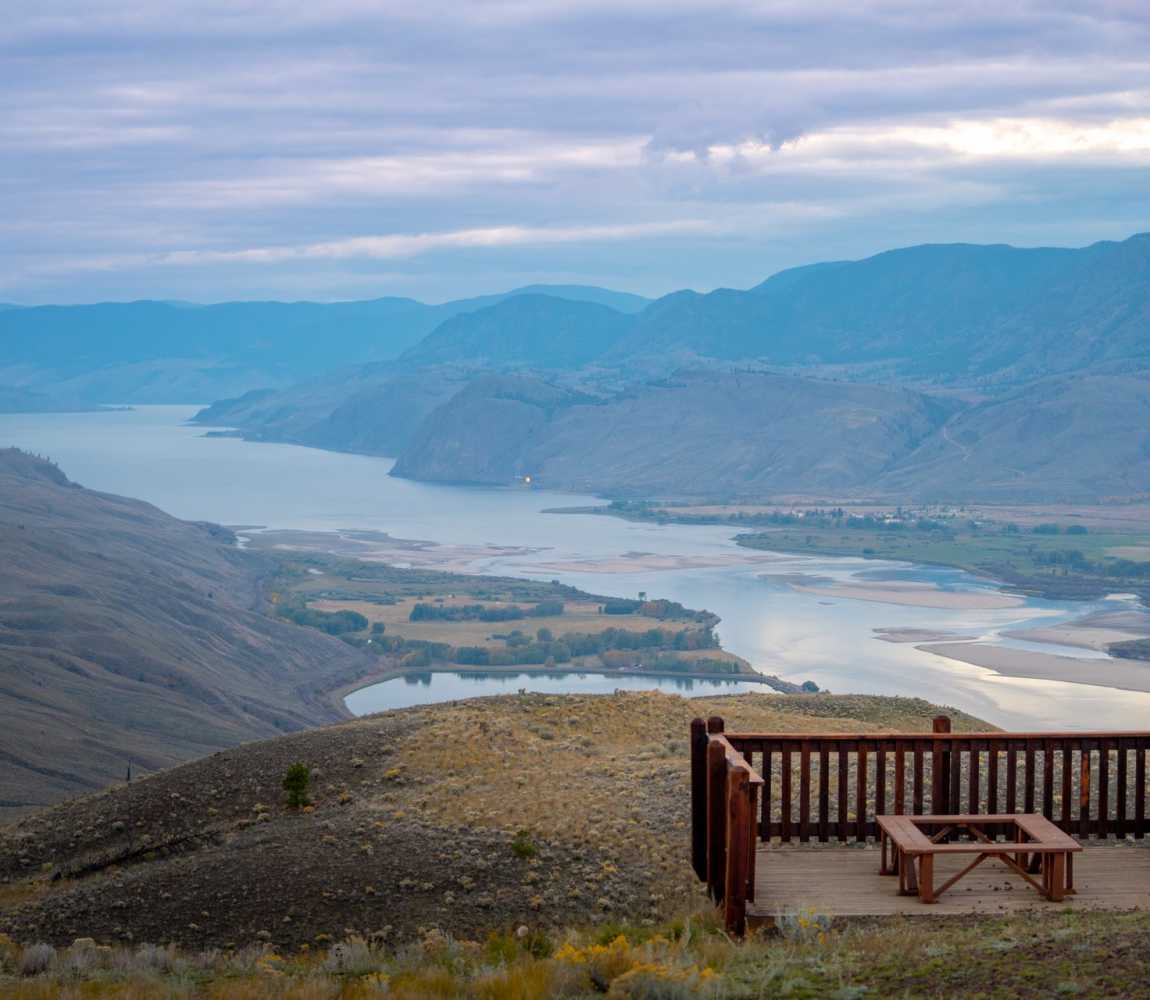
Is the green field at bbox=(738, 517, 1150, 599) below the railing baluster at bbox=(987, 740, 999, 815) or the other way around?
below

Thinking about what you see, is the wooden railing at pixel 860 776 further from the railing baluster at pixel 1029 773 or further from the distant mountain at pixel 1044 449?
the distant mountain at pixel 1044 449

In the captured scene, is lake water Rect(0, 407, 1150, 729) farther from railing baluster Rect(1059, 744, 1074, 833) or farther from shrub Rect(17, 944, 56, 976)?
shrub Rect(17, 944, 56, 976)

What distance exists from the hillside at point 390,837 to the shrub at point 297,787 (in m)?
0.12

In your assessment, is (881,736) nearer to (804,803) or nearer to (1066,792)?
(804,803)

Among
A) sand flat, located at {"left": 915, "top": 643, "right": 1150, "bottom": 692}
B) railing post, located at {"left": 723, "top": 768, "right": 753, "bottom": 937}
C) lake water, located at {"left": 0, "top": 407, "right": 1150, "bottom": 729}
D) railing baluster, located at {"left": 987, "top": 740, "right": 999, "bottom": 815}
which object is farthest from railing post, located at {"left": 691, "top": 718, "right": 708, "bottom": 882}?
sand flat, located at {"left": 915, "top": 643, "right": 1150, "bottom": 692}

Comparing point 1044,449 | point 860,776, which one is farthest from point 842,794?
point 1044,449

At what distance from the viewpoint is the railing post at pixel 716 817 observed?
8.82 meters

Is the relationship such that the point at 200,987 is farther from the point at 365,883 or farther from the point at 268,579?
the point at 268,579

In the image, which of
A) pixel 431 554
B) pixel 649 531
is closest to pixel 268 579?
pixel 431 554

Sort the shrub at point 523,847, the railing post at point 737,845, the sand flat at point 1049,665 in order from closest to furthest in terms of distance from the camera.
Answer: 1. the railing post at point 737,845
2. the shrub at point 523,847
3. the sand flat at point 1049,665

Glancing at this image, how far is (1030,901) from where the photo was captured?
28.0 feet

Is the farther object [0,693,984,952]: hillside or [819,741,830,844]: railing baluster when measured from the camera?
[0,693,984,952]: hillside

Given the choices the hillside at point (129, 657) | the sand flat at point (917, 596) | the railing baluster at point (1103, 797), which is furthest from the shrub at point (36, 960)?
the sand flat at point (917, 596)

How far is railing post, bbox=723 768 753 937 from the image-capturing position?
822 cm
